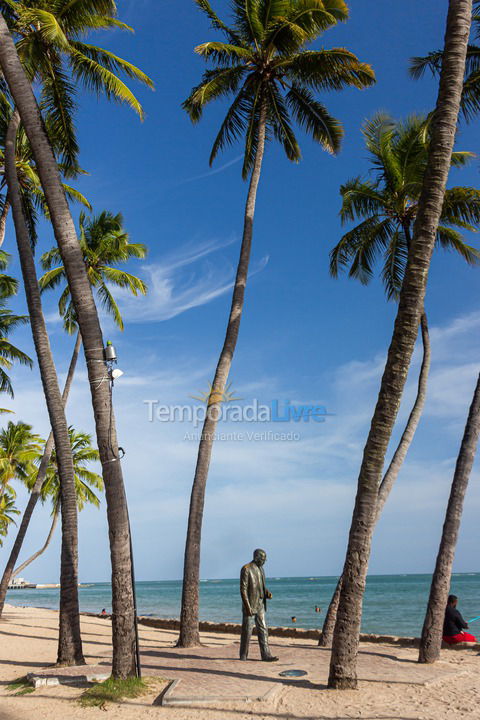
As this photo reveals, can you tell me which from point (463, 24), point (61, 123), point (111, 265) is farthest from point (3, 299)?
point (463, 24)

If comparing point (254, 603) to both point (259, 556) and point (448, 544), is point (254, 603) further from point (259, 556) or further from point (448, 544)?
point (448, 544)

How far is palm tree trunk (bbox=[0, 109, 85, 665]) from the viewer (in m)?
9.78

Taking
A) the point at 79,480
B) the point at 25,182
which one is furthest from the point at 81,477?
the point at 25,182

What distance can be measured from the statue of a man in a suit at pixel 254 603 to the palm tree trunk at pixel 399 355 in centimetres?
216

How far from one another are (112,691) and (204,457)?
18.1 ft

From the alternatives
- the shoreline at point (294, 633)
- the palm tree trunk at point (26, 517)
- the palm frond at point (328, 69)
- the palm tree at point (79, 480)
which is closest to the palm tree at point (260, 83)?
the palm frond at point (328, 69)

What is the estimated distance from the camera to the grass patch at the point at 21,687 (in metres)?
8.05

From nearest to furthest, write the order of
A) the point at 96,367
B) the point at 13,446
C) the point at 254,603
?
the point at 96,367 → the point at 254,603 → the point at 13,446

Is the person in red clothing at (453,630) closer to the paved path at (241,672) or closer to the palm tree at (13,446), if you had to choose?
the paved path at (241,672)

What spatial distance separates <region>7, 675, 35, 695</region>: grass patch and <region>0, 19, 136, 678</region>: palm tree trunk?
3.99 ft

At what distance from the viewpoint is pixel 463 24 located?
25.7ft

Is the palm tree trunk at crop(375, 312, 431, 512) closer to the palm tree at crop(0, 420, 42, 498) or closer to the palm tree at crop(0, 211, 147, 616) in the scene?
the palm tree at crop(0, 211, 147, 616)

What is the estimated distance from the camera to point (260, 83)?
1481cm

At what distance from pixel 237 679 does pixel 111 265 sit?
716 inches
